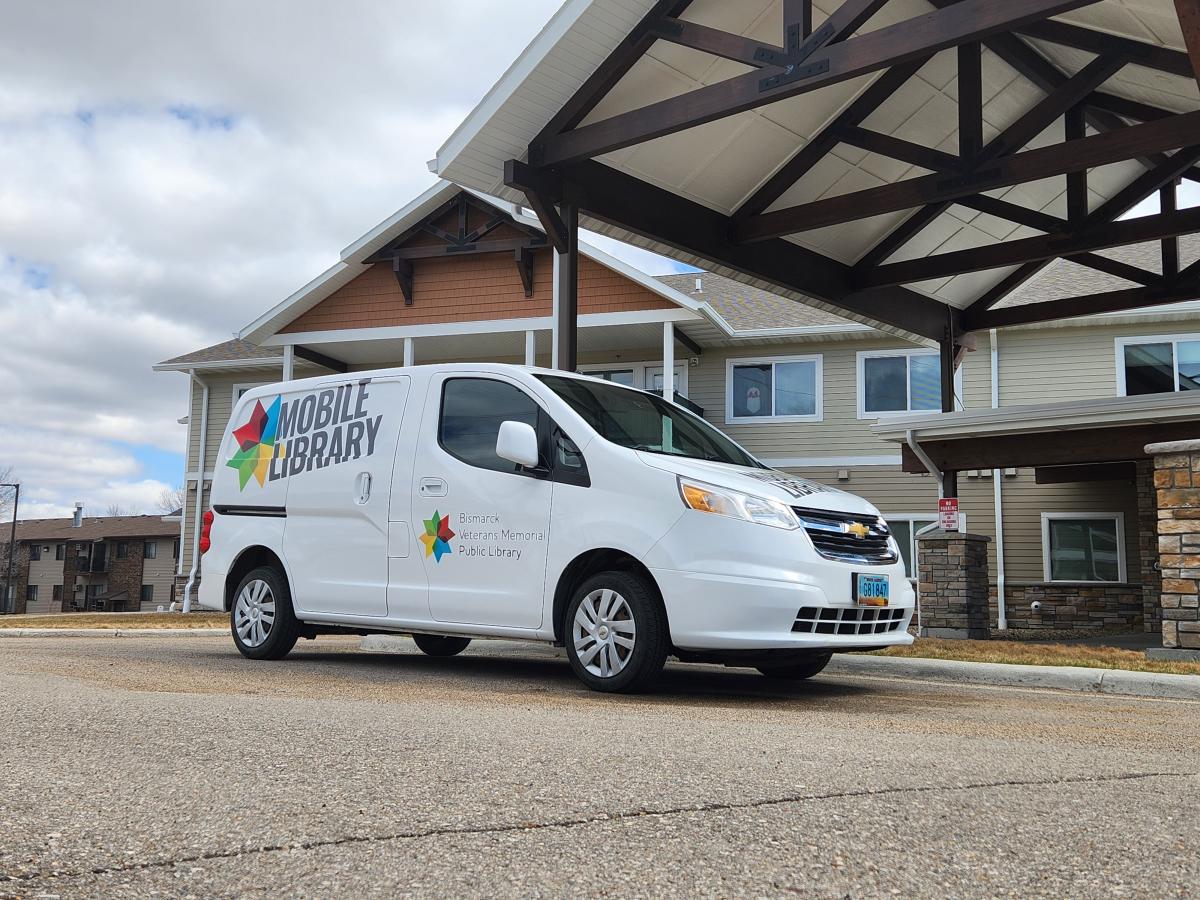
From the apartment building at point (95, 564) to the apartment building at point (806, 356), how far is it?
42.1 m

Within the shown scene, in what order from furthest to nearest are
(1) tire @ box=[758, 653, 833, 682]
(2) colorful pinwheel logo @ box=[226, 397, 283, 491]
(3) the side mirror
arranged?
1. (2) colorful pinwheel logo @ box=[226, 397, 283, 491]
2. (1) tire @ box=[758, 653, 833, 682]
3. (3) the side mirror

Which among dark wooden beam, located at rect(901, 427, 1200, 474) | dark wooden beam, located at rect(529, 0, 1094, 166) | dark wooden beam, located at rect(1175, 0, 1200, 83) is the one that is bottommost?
dark wooden beam, located at rect(901, 427, 1200, 474)

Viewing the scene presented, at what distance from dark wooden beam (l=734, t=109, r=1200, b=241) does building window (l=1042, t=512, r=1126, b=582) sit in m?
11.1

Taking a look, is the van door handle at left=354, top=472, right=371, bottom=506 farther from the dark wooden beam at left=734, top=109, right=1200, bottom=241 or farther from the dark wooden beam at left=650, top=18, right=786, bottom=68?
the dark wooden beam at left=734, top=109, right=1200, bottom=241

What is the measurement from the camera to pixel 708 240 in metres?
12.4

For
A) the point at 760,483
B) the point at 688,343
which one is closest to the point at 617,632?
the point at 760,483

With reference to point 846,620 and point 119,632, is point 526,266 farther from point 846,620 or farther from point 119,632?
point 846,620

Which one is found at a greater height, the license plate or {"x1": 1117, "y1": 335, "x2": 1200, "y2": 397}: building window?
{"x1": 1117, "y1": 335, "x2": 1200, "y2": 397}: building window

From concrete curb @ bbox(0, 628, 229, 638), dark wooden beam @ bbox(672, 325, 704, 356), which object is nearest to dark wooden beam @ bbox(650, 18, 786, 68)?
concrete curb @ bbox(0, 628, 229, 638)

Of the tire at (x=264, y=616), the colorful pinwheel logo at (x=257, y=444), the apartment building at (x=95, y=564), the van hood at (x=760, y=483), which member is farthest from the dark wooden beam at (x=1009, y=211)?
the apartment building at (x=95, y=564)

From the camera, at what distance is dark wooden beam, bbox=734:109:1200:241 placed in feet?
31.5

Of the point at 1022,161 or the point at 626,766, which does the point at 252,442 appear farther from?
the point at 1022,161

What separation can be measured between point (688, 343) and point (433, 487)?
50.2 ft

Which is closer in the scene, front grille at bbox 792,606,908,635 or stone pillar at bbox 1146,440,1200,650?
front grille at bbox 792,606,908,635
